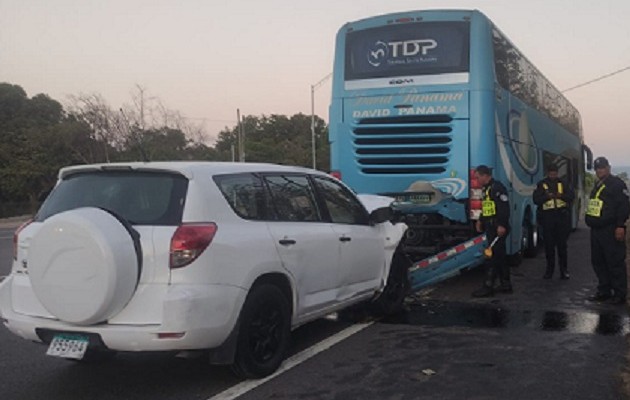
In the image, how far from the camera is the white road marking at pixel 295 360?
14.1 feet

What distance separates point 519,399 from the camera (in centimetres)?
417

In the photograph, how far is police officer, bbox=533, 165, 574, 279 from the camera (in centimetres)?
920

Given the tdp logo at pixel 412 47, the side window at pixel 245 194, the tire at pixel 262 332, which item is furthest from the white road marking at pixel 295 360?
the tdp logo at pixel 412 47

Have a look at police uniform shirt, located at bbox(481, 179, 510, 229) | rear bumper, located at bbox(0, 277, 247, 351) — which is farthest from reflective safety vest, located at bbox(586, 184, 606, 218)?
rear bumper, located at bbox(0, 277, 247, 351)

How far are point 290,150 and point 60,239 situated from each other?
51.7 m

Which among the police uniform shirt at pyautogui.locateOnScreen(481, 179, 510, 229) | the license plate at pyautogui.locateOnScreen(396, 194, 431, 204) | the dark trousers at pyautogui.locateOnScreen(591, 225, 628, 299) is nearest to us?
the dark trousers at pyautogui.locateOnScreen(591, 225, 628, 299)

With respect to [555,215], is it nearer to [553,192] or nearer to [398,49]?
[553,192]

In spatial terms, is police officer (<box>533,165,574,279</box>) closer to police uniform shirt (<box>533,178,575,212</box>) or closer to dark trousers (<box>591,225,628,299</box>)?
police uniform shirt (<box>533,178,575,212</box>)

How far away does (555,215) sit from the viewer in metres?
9.24

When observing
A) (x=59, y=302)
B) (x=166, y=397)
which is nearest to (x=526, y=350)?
(x=166, y=397)

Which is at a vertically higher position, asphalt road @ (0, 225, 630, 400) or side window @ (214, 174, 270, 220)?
side window @ (214, 174, 270, 220)

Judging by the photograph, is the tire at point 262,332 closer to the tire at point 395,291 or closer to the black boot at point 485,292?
the tire at point 395,291

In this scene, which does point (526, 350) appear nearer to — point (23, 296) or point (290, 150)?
point (23, 296)

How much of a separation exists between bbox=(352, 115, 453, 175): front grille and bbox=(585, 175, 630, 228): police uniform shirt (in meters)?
2.26
